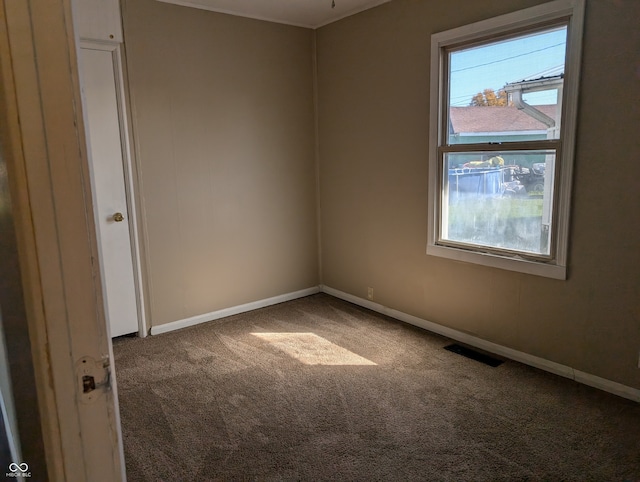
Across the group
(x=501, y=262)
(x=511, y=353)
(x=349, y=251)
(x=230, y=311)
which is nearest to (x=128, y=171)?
(x=230, y=311)

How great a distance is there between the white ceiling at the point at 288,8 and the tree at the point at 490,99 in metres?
1.20

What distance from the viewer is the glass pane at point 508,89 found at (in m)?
2.80

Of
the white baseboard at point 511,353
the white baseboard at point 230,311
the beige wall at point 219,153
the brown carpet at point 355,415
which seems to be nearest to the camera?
the brown carpet at point 355,415

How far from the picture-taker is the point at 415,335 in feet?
12.1

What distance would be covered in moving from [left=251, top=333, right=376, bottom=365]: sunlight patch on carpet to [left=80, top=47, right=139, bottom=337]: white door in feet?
3.63

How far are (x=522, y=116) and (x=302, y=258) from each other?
2.52 m

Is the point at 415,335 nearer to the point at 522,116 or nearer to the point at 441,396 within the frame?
the point at 441,396

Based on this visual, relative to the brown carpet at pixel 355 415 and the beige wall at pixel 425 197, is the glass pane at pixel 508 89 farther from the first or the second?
the brown carpet at pixel 355 415

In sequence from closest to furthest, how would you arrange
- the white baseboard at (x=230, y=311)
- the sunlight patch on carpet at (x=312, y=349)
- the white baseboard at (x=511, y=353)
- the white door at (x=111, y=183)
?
the white baseboard at (x=511, y=353) < the sunlight patch on carpet at (x=312, y=349) < the white door at (x=111, y=183) < the white baseboard at (x=230, y=311)

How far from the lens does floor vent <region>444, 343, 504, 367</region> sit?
317cm

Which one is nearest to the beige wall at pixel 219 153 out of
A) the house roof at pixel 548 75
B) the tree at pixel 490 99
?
the tree at pixel 490 99

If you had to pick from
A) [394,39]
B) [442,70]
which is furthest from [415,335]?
[394,39]

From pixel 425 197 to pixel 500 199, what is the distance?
0.62 metres

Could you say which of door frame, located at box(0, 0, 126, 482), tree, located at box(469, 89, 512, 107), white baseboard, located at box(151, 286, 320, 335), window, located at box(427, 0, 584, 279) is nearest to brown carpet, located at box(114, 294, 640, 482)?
white baseboard, located at box(151, 286, 320, 335)
